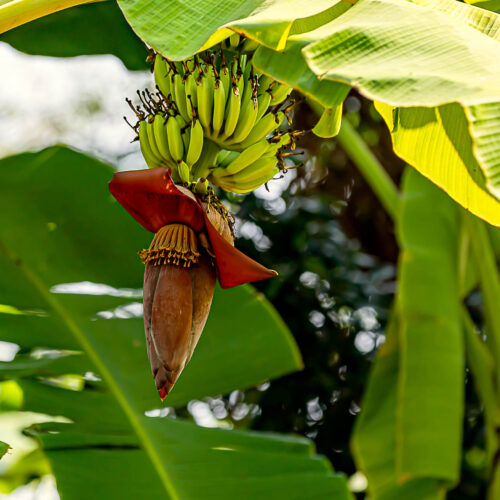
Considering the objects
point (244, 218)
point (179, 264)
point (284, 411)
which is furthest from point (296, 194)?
point (179, 264)

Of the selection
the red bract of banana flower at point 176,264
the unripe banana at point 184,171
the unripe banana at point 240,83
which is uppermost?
the unripe banana at point 240,83

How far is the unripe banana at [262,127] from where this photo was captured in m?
0.90

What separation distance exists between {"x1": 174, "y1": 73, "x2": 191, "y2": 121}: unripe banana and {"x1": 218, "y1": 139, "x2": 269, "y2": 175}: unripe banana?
0.09 m

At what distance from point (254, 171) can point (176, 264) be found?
8.8 inches

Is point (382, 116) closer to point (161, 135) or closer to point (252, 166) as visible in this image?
point (252, 166)

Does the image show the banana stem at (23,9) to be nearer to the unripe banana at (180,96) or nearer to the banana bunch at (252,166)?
the unripe banana at (180,96)

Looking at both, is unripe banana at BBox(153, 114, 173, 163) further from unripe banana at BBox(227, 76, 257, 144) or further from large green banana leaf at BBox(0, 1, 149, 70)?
large green banana leaf at BBox(0, 1, 149, 70)

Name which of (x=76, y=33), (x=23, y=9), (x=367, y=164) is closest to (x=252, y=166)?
(x=23, y=9)

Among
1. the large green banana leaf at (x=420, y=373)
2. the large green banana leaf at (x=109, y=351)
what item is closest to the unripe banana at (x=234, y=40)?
the large green banana leaf at (x=109, y=351)

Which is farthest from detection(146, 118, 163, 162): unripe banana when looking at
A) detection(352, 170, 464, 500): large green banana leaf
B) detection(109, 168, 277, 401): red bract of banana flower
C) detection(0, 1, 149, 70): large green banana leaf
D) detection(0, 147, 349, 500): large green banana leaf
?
detection(352, 170, 464, 500): large green banana leaf

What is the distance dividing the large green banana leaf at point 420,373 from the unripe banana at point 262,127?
841 mm

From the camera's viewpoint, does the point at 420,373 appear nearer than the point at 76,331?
No

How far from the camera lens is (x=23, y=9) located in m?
0.82

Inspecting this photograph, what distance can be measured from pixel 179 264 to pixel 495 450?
122 centimetres
